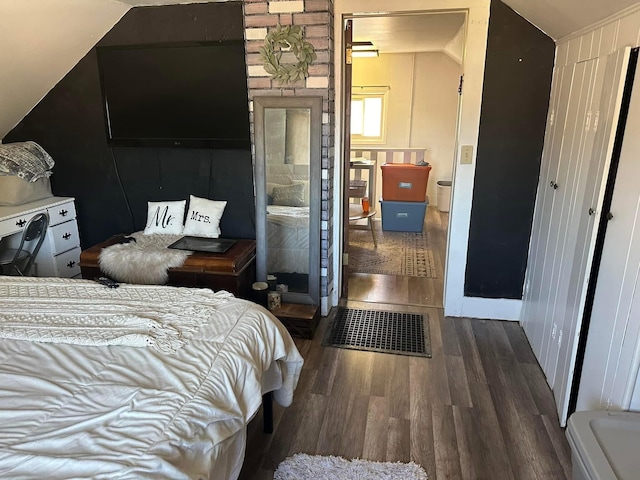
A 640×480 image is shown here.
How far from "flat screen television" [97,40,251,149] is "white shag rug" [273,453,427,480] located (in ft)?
6.96

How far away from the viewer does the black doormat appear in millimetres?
2932

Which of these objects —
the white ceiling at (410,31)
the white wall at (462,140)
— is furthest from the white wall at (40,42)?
the white ceiling at (410,31)

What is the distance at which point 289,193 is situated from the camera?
312cm

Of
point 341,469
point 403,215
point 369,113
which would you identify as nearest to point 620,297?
point 341,469

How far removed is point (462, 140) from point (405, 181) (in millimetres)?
2354

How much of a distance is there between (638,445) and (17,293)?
2.35m

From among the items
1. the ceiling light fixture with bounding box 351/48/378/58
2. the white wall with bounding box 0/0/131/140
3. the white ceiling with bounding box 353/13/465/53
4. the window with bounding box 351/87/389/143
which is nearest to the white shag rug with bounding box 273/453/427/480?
the white wall with bounding box 0/0/131/140

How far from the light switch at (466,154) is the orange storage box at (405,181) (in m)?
2.25

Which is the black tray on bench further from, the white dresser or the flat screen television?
the white dresser

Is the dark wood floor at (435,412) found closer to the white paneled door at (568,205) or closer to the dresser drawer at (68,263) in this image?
the white paneled door at (568,205)

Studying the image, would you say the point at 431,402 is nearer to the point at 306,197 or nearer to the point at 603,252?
the point at 603,252

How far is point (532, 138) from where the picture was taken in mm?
2951

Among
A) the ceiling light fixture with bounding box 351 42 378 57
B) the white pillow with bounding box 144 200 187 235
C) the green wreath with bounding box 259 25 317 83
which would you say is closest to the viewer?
the green wreath with bounding box 259 25 317 83

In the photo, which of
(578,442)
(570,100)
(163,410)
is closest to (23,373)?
(163,410)
